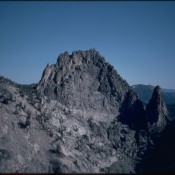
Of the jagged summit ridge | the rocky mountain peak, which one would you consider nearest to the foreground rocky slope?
the jagged summit ridge

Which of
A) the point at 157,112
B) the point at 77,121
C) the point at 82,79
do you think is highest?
the point at 82,79

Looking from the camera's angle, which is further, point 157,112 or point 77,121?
point 157,112

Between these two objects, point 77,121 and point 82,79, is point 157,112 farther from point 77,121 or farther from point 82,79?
point 82,79

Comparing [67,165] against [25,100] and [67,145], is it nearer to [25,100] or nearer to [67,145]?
[67,145]

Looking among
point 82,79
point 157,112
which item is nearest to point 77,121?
point 82,79

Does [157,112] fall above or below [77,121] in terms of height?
above

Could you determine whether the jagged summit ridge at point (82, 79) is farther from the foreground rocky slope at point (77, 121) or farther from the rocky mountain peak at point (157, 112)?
the rocky mountain peak at point (157, 112)

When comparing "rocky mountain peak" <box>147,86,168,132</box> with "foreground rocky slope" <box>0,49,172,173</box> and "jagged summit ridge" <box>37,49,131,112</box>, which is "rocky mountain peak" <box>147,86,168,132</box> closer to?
"foreground rocky slope" <box>0,49,172,173</box>

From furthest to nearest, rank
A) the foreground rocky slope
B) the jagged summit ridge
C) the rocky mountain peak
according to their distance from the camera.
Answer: the jagged summit ridge < the rocky mountain peak < the foreground rocky slope
